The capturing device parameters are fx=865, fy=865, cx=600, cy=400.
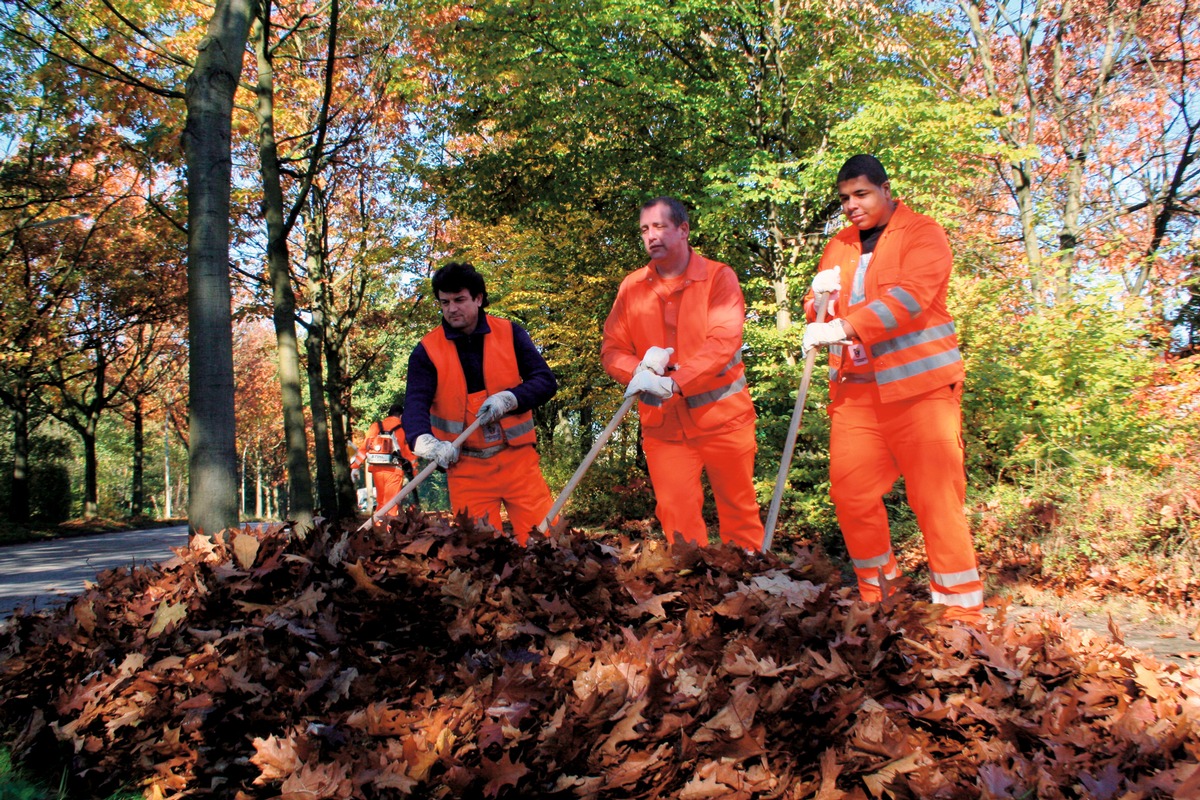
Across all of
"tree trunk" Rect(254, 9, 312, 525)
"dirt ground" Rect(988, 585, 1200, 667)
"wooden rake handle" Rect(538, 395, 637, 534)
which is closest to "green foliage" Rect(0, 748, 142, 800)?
"wooden rake handle" Rect(538, 395, 637, 534)

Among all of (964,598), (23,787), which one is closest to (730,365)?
(964,598)

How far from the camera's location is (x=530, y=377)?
16.5ft

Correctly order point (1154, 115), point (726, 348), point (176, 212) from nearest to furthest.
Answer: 1. point (726, 348)
2. point (176, 212)
3. point (1154, 115)

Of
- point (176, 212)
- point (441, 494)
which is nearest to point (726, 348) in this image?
point (176, 212)

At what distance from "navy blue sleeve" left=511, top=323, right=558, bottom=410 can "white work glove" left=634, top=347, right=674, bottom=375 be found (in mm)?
658

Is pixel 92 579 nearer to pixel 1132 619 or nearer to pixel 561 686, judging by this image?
pixel 561 686

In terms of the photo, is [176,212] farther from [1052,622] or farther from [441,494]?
[441,494]

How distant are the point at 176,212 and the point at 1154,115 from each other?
59.1 ft

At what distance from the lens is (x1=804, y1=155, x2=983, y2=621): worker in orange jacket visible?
3836mm

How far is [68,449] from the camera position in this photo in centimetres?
2833

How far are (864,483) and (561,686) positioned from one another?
2384mm

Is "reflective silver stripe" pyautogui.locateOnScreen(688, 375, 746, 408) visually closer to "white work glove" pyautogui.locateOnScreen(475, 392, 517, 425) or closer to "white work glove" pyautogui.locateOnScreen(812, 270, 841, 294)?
"white work glove" pyautogui.locateOnScreen(812, 270, 841, 294)

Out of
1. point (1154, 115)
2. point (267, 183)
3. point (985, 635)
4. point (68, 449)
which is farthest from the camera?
point (68, 449)

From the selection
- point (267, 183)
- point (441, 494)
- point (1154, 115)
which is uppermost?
point (1154, 115)
